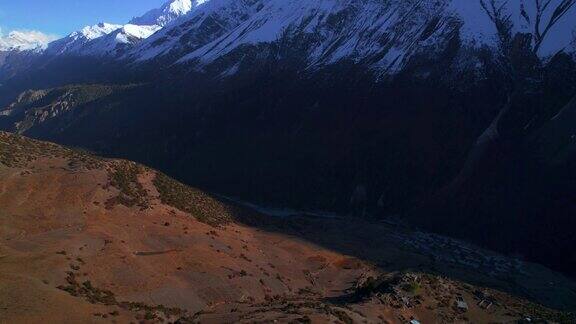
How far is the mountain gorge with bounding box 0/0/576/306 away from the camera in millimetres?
96750

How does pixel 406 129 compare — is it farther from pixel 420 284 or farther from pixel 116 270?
pixel 116 270

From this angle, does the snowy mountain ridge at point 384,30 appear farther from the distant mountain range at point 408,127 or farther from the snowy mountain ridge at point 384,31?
the distant mountain range at point 408,127

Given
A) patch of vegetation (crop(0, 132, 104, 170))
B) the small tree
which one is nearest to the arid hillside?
patch of vegetation (crop(0, 132, 104, 170))

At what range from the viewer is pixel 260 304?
50031 millimetres

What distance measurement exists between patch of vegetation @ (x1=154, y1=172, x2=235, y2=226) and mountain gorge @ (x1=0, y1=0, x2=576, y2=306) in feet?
105

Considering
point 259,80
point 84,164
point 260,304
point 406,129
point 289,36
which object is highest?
point 289,36

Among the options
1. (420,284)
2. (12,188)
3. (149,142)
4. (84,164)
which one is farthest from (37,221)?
(149,142)

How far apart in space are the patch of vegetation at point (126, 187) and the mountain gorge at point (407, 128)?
149 feet

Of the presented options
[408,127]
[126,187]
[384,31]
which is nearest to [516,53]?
[408,127]

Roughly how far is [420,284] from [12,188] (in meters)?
39.6

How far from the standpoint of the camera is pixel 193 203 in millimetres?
74250

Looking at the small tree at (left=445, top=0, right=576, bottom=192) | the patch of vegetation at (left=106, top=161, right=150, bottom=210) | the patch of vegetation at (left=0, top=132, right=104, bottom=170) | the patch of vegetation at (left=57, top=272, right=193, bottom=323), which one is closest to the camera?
the patch of vegetation at (left=57, top=272, right=193, bottom=323)

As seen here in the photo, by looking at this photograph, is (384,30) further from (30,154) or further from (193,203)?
(30,154)

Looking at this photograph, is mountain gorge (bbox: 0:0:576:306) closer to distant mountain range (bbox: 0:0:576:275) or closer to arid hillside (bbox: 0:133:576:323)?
distant mountain range (bbox: 0:0:576:275)
